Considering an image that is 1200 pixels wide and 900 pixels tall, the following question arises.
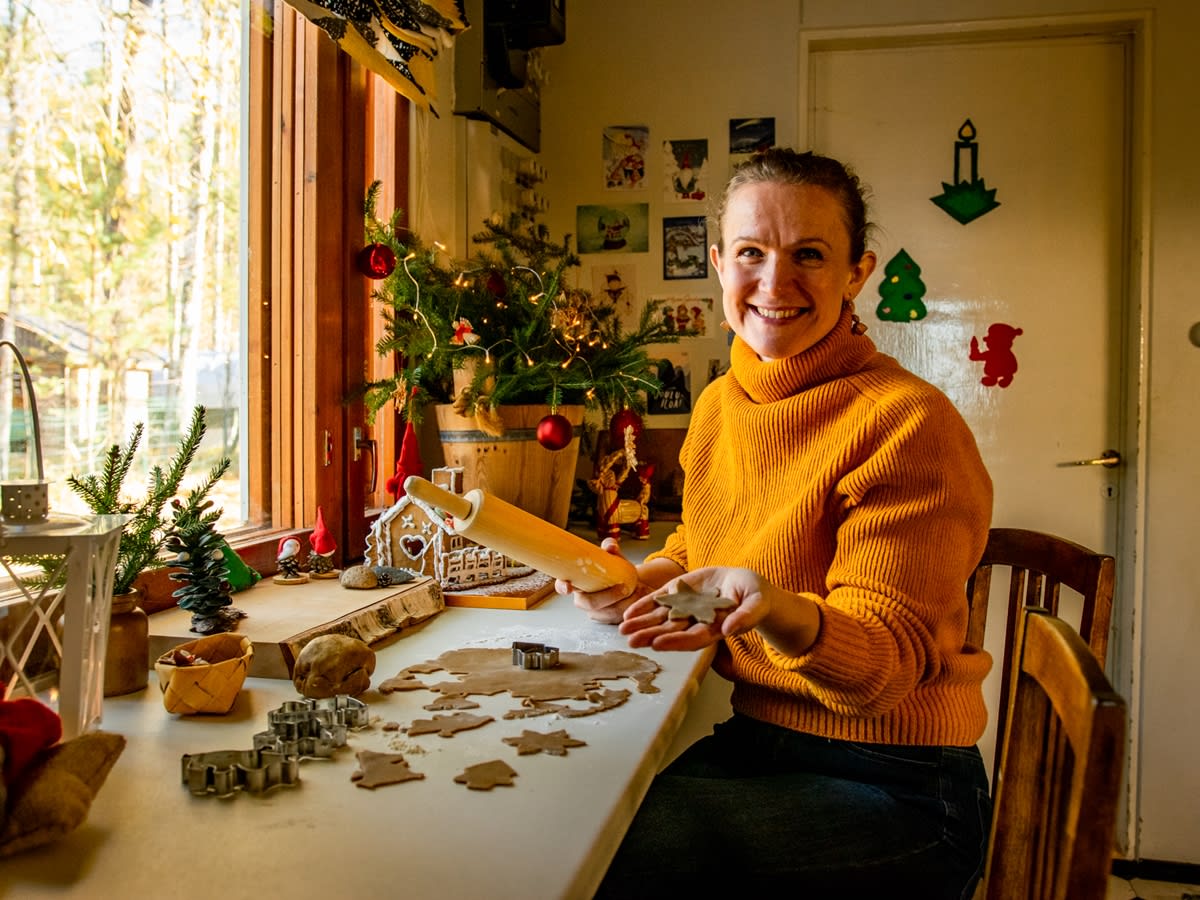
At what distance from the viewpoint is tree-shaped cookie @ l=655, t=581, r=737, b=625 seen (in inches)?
34.0

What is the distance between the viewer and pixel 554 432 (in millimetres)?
1660

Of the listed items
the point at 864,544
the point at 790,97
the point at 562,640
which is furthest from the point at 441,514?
the point at 790,97

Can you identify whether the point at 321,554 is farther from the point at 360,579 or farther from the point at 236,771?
the point at 236,771

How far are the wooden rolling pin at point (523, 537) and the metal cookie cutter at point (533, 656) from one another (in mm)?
83

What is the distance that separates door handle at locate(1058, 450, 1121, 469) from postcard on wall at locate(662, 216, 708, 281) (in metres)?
1.11

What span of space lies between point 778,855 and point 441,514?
73 centimetres

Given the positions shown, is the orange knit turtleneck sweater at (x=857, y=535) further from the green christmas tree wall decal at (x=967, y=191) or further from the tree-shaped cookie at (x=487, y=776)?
the green christmas tree wall decal at (x=967, y=191)

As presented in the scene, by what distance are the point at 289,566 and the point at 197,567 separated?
35cm

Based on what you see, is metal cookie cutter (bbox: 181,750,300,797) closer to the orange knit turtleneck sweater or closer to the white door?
the orange knit turtleneck sweater

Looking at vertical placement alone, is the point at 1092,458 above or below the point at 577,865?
above

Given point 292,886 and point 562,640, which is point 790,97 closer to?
point 562,640

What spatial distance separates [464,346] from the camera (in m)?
1.75

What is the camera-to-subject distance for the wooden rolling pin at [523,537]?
965 millimetres

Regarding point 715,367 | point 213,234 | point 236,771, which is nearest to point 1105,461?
point 715,367
